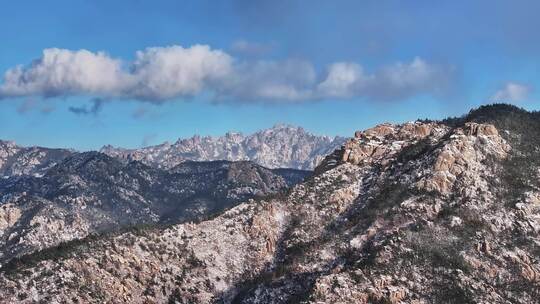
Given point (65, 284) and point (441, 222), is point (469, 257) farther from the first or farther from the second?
point (65, 284)

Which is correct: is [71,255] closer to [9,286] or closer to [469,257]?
[9,286]

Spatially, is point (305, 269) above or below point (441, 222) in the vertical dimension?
below

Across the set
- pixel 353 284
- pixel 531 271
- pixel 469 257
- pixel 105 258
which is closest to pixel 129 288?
pixel 105 258

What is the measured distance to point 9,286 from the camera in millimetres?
172250

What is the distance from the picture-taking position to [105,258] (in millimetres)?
197250

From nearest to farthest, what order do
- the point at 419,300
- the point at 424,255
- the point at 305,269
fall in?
the point at 419,300
the point at 424,255
the point at 305,269

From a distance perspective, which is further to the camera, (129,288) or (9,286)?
(129,288)

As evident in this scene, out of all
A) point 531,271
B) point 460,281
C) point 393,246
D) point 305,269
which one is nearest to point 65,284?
point 305,269

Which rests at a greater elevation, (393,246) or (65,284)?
(393,246)

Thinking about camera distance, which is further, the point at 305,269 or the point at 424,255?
the point at 305,269

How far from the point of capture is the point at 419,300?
163 m

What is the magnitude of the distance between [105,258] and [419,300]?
93.5 metres

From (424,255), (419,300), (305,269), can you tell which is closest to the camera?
(419,300)

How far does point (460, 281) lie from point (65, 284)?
349 feet
